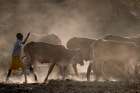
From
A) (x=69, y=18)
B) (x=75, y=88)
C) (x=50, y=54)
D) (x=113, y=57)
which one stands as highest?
(x=69, y=18)

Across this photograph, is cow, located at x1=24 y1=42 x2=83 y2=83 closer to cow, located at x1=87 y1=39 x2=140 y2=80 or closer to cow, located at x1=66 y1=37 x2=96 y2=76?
cow, located at x1=66 y1=37 x2=96 y2=76

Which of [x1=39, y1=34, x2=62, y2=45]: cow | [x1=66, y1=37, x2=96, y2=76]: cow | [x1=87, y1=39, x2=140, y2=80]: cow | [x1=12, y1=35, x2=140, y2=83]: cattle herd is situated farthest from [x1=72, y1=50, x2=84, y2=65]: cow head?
[x1=39, y1=34, x2=62, y2=45]: cow

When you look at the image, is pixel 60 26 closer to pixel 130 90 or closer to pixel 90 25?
pixel 90 25

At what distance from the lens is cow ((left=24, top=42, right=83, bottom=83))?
22.1 meters

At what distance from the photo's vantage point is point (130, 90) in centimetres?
1488

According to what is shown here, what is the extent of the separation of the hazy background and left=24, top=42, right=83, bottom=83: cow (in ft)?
37.2

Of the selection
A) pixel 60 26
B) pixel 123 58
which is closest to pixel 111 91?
pixel 123 58

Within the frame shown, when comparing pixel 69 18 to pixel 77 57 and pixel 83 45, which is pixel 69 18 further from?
pixel 77 57

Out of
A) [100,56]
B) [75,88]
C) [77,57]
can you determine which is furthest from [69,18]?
[75,88]

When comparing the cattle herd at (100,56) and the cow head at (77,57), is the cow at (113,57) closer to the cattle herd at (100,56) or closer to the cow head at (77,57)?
the cattle herd at (100,56)

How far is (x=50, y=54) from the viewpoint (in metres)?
22.3

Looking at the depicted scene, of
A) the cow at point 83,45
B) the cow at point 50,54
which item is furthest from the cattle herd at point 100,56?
the cow at point 83,45

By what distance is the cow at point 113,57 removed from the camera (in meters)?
20.9

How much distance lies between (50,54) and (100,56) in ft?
6.85
